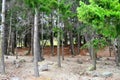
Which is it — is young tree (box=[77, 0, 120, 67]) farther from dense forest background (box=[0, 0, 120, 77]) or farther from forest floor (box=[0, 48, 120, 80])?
forest floor (box=[0, 48, 120, 80])

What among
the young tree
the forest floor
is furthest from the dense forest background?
the forest floor

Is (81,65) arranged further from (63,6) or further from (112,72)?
(63,6)

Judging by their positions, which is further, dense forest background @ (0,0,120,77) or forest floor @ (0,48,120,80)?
forest floor @ (0,48,120,80)

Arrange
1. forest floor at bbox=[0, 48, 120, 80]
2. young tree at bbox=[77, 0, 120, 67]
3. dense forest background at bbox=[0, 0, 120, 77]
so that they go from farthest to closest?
forest floor at bbox=[0, 48, 120, 80], dense forest background at bbox=[0, 0, 120, 77], young tree at bbox=[77, 0, 120, 67]

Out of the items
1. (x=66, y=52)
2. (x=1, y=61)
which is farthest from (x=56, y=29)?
(x=66, y=52)

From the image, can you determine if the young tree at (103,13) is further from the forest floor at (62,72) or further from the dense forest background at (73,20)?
the forest floor at (62,72)

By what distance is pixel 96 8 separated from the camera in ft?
25.6

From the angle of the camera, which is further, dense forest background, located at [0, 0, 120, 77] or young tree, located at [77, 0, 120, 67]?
dense forest background, located at [0, 0, 120, 77]

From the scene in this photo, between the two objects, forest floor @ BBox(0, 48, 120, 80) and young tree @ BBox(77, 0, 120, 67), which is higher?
young tree @ BBox(77, 0, 120, 67)

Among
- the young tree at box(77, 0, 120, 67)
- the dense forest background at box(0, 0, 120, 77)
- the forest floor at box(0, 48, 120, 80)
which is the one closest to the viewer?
the young tree at box(77, 0, 120, 67)

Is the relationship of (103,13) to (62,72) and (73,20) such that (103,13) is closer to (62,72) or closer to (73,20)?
(62,72)

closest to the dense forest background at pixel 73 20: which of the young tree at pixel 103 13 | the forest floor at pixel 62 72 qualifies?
the young tree at pixel 103 13

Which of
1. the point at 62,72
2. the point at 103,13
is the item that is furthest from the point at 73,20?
the point at 103,13

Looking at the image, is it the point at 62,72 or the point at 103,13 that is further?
the point at 62,72
